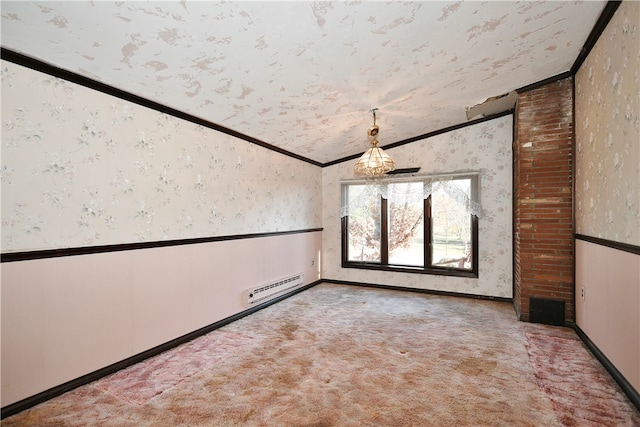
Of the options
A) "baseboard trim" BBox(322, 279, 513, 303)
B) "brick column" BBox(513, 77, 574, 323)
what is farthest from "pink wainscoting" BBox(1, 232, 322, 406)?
"brick column" BBox(513, 77, 574, 323)

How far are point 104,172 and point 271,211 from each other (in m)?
2.29

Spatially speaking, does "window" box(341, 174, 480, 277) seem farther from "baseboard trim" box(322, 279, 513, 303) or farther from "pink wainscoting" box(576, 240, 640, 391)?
"pink wainscoting" box(576, 240, 640, 391)

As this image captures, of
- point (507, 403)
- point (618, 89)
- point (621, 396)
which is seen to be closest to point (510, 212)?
point (618, 89)

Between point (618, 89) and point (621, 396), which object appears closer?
point (621, 396)

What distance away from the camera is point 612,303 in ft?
8.16

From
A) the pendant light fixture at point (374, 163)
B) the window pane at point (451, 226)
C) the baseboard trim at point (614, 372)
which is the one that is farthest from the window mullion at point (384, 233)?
the baseboard trim at point (614, 372)

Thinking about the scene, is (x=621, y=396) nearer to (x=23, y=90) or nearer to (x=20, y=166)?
(x=20, y=166)

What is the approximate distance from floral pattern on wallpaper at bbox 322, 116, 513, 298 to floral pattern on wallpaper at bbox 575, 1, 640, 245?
137cm

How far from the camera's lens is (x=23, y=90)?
6.69 feet

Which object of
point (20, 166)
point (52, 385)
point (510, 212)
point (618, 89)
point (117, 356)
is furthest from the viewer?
point (510, 212)

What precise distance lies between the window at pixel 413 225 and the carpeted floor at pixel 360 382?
4.86 ft

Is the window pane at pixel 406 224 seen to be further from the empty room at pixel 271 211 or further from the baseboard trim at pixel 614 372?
the baseboard trim at pixel 614 372

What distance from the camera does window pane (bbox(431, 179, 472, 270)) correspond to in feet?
16.1

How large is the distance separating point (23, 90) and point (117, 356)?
6.74 feet
